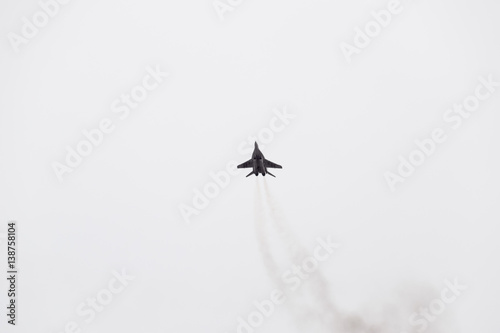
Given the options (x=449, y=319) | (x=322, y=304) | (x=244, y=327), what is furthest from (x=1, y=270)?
(x=449, y=319)

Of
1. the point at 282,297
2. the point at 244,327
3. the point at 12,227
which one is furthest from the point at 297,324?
the point at 12,227

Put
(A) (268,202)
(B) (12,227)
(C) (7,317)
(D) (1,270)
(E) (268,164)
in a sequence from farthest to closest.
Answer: (D) (1,270), (C) (7,317), (B) (12,227), (A) (268,202), (E) (268,164)

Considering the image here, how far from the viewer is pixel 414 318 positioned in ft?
372

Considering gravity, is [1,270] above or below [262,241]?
above

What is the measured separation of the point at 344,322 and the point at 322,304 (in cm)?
601

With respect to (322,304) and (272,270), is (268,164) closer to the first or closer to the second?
(272,270)

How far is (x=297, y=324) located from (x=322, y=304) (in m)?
7.12

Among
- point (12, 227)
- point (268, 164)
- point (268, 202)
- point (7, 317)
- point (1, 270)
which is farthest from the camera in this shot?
point (1, 270)

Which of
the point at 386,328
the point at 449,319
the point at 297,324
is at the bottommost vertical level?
the point at 449,319

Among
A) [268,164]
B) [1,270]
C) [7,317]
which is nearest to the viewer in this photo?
[268,164]

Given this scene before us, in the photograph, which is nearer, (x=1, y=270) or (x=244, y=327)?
(x=244, y=327)

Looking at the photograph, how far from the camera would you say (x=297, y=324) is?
112375 mm

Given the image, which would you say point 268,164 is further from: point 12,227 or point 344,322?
point 12,227

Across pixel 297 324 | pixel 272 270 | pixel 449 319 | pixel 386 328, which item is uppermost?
pixel 272 270
